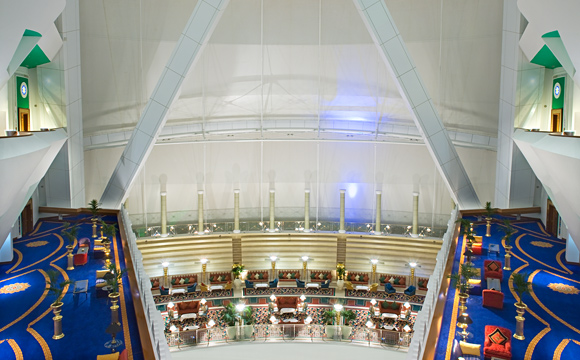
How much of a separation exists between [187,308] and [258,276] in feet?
14.1

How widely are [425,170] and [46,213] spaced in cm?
1619

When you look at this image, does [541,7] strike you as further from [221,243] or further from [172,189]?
[172,189]

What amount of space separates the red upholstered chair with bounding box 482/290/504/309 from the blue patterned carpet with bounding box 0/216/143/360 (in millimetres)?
6936

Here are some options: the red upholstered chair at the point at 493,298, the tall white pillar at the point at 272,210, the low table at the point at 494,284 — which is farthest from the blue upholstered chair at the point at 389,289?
the red upholstered chair at the point at 493,298

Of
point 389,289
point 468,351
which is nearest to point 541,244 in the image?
point 389,289

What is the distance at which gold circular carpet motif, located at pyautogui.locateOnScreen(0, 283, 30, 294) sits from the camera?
11.4 m

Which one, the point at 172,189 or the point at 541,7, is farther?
the point at 172,189

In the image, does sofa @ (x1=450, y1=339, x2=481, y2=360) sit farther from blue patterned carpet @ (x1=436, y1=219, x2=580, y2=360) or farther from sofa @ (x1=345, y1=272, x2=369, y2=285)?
sofa @ (x1=345, y1=272, x2=369, y2=285)

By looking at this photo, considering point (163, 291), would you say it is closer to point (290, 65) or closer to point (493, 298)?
point (290, 65)

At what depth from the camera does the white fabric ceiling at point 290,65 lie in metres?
18.8

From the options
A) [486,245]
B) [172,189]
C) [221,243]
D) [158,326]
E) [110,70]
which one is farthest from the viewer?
[172,189]

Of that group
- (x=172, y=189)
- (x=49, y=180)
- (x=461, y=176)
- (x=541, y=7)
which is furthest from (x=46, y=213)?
(x=541, y=7)

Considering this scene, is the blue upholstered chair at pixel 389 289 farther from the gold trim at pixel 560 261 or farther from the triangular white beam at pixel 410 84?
the gold trim at pixel 560 261

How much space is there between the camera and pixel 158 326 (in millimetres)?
9266
